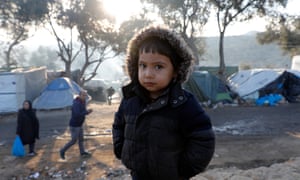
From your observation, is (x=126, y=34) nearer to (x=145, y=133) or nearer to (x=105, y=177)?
(x=105, y=177)

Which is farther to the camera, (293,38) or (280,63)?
(280,63)

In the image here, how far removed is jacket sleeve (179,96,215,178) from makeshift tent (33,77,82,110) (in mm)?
13518

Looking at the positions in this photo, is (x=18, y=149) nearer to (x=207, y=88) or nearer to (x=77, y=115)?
(x=77, y=115)

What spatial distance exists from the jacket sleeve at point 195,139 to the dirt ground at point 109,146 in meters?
3.89

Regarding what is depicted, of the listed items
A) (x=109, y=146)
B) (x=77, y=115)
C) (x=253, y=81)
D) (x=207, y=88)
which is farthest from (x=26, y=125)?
(x=253, y=81)

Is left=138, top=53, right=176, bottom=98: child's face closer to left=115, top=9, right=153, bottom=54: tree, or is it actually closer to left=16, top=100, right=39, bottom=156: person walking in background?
left=16, top=100, right=39, bottom=156: person walking in background

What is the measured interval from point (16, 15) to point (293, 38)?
2209 cm

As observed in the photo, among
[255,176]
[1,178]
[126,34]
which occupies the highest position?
[126,34]

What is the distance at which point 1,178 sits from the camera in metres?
5.43

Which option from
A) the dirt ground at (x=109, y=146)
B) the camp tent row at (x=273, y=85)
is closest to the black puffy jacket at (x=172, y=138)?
the dirt ground at (x=109, y=146)

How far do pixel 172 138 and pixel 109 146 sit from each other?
19.4 ft

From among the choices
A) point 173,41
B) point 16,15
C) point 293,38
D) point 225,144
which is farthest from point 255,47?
point 173,41

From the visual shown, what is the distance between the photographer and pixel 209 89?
14.8 metres

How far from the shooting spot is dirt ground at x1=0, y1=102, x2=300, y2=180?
222 inches
